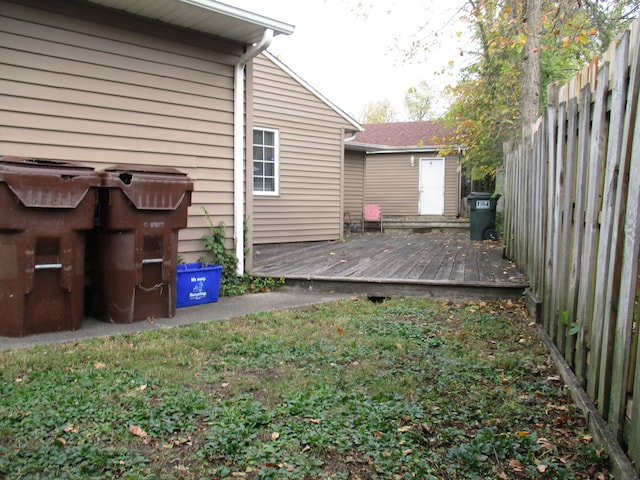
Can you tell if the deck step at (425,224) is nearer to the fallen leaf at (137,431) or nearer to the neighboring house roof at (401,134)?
the neighboring house roof at (401,134)

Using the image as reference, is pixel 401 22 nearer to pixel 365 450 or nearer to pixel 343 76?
pixel 365 450

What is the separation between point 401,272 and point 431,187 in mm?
13323

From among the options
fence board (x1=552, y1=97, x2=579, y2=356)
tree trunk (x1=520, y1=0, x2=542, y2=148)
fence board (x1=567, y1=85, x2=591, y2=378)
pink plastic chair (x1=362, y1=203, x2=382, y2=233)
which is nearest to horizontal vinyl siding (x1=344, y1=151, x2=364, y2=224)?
pink plastic chair (x1=362, y1=203, x2=382, y2=233)

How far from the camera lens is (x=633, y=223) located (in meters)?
1.93

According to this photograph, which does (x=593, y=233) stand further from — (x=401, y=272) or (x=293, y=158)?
(x=293, y=158)

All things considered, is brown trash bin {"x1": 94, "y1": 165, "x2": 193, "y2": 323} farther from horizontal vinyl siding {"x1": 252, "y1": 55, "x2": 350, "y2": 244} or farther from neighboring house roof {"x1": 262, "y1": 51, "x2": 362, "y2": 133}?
neighboring house roof {"x1": 262, "y1": 51, "x2": 362, "y2": 133}

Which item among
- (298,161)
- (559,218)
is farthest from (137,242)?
(298,161)

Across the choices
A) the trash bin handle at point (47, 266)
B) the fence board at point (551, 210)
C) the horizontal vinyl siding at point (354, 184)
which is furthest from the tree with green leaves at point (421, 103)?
the trash bin handle at point (47, 266)

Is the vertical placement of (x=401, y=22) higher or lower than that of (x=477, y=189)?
higher

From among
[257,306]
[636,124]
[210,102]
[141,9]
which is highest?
[141,9]

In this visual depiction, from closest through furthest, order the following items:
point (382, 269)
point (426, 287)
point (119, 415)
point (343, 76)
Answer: point (119, 415) → point (426, 287) → point (382, 269) → point (343, 76)

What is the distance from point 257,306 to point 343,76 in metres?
44.0

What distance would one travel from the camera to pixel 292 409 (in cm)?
261

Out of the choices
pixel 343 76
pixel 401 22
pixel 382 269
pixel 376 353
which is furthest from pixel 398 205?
pixel 343 76
